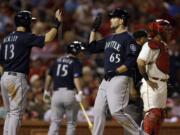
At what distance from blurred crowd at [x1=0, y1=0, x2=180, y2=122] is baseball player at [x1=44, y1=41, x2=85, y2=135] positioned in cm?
135

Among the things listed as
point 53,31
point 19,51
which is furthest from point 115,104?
point 19,51

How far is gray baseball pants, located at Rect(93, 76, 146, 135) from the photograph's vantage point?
1187 centimetres

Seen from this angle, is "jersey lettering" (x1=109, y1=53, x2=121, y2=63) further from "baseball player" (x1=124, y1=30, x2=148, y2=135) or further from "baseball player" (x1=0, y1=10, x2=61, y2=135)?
"baseball player" (x1=0, y1=10, x2=61, y2=135)

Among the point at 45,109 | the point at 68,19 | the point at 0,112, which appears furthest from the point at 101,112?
the point at 68,19

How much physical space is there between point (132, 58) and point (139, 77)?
0.88 m

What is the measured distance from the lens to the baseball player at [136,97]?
12.7 meters

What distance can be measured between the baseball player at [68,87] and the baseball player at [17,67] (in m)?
2.38

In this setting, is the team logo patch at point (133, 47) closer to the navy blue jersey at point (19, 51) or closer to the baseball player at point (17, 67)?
the baseball player at point (17, 67)

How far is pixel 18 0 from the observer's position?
67.7ft

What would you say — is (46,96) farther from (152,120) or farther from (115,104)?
(152,120)

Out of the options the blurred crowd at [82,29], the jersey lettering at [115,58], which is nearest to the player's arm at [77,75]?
the blurred crowd at [82,29]

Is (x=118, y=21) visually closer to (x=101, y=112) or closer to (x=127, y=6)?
(x=101, y=112)

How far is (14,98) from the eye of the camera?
12.3 meters

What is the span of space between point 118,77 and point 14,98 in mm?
1631
